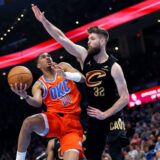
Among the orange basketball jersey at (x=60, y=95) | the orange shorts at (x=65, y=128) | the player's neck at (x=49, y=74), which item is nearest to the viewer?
the orange shorts at (x=65, y=128)

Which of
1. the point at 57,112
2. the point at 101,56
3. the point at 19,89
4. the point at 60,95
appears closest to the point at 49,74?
the point at 60,95

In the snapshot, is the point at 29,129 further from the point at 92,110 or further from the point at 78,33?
the point at 78,33

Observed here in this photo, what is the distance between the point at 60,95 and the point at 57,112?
0.19 meters

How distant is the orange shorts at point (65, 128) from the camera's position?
4.97 metres

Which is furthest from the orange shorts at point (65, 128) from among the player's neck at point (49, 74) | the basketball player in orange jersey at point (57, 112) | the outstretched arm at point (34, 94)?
the player's neck at point (49, 74)

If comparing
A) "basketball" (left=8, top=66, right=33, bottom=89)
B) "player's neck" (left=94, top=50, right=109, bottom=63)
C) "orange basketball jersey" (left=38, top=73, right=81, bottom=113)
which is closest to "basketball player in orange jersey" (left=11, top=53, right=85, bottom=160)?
"orange basketball jersey" (left=38, top=73, right=81, bottom=113)

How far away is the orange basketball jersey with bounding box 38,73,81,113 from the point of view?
5.09 m

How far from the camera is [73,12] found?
1770cm

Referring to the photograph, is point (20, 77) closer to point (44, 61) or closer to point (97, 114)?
point (44, 61)

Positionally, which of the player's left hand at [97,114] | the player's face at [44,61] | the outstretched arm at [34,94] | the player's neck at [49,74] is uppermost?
the player's face at [44,61]

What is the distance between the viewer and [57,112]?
510 centimetres

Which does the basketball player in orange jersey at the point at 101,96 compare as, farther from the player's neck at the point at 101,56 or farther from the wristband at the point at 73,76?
the wristband at the point at 73,76

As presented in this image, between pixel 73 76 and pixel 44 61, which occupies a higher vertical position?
pixel 44 61

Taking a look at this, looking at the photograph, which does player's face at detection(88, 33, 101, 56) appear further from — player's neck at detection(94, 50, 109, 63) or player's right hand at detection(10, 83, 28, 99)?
player's right hand at detection(10, 83, 28, 99)
